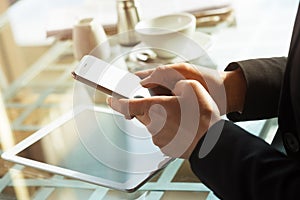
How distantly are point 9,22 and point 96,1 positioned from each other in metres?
0.25

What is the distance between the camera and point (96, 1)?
1597 mm

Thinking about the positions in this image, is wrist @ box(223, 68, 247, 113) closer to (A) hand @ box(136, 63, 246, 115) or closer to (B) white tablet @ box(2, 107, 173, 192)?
(A) hand @ box(136, 63, 246, 115)

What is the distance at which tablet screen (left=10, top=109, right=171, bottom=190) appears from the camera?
0.90 m

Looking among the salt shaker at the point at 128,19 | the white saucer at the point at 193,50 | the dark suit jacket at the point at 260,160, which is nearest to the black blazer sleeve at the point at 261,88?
the dark suit jacket at the point at 260,160

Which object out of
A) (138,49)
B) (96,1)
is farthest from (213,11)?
(96,1)

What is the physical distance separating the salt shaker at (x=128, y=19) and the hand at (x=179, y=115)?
482 millimetres

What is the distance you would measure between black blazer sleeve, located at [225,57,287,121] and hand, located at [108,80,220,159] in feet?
0.35

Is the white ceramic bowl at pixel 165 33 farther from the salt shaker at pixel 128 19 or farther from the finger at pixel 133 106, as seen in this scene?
the finger at pixel 133 106

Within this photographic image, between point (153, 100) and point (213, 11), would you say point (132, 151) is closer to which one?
point (153, 100)

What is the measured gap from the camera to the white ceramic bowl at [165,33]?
1157 millimetres

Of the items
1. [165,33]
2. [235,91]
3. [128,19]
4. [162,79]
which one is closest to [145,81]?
[162,79]

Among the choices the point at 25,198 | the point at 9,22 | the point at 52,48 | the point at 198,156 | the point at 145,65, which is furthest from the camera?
the point at 9,22

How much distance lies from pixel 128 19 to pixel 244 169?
0.65 metres

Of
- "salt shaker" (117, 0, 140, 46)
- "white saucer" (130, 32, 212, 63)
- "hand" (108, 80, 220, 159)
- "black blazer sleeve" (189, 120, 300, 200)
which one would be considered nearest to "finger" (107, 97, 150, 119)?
"hand" (108, 80, 220, 159)
